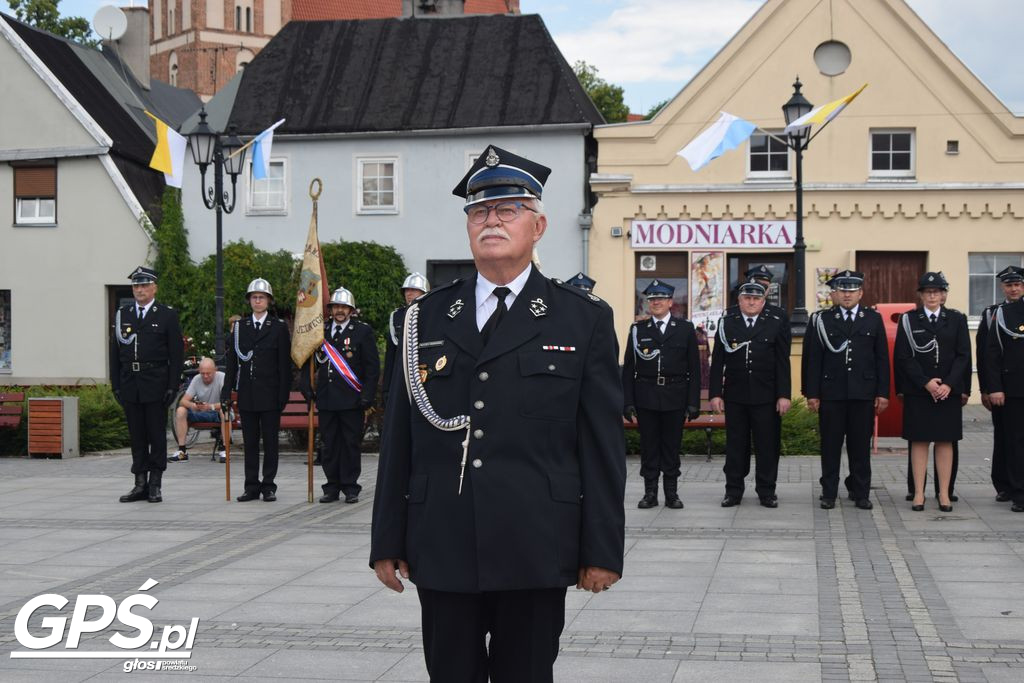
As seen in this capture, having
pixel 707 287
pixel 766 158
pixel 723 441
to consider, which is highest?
pixel 766 158

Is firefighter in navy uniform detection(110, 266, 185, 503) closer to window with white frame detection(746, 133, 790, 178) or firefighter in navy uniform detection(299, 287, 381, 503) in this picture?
firefighter in navy uniform detection(299, 287, 381, 503)

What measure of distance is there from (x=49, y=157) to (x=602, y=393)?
30.3 metres

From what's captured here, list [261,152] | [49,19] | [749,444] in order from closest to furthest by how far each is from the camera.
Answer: [749,444]
[261,152]
[49,19]

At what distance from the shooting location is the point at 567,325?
14.2 ft

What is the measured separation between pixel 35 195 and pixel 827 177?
18870mm

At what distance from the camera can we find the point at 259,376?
42.7 ft

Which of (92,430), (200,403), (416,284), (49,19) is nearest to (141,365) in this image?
(416,284)

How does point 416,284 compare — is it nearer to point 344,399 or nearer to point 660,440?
point 344,399

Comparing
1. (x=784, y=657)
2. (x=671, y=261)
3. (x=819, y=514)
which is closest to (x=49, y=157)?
(x=671, y=261)

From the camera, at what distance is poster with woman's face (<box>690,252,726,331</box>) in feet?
92.7

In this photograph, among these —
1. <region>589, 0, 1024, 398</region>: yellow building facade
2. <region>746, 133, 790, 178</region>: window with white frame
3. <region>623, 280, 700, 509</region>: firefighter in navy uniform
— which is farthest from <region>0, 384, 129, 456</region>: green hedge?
<region>746, 133, 790, 178</region>: window with white frame

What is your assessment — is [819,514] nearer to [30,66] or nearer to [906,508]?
[906,508]

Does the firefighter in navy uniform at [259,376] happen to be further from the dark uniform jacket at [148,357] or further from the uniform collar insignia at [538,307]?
Answer: the uniform collar insignia at [538,307]

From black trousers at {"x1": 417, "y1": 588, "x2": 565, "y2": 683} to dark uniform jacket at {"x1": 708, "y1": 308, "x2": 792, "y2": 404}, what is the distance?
8.23 metres
